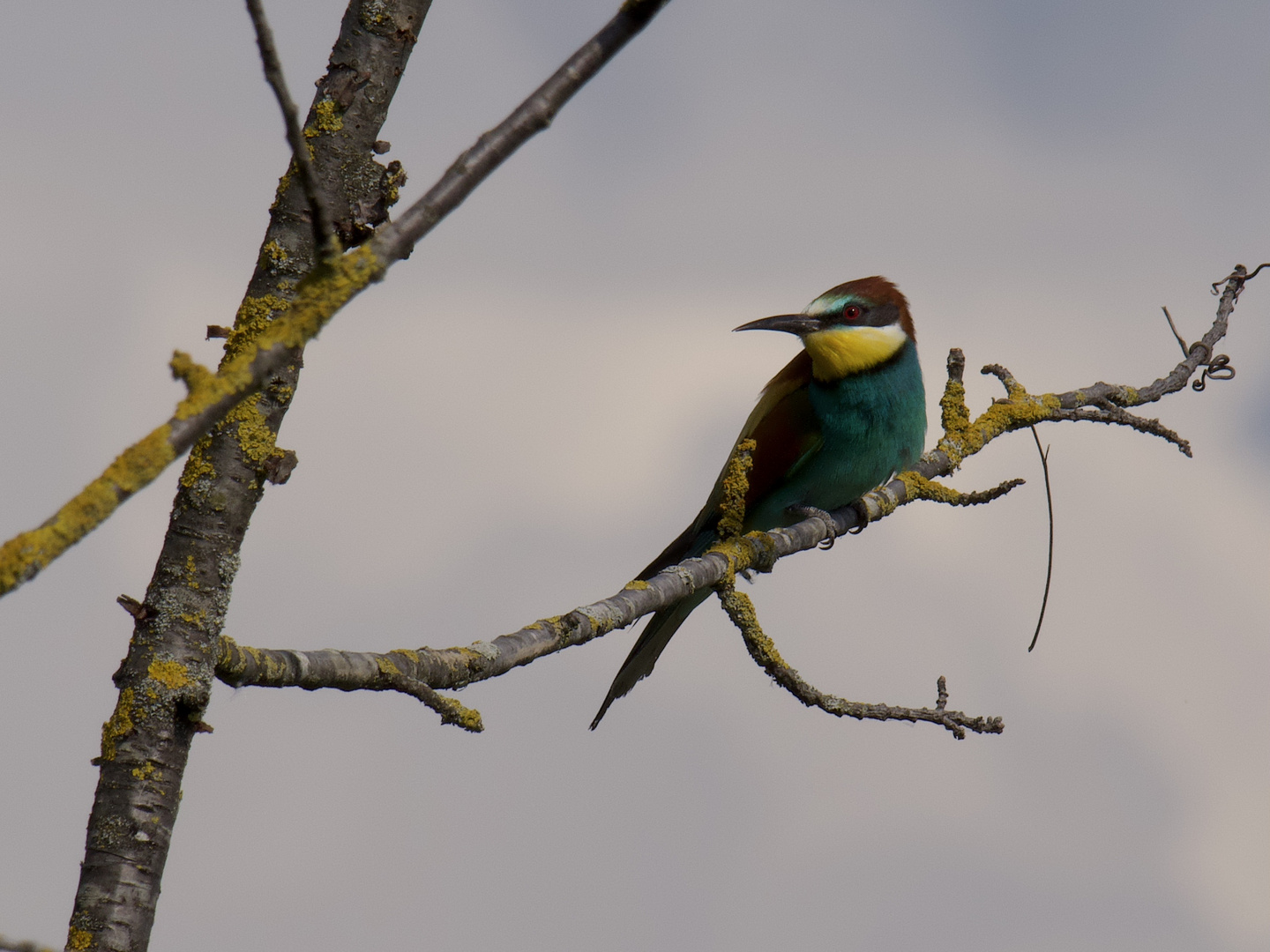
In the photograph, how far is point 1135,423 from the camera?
146 inches

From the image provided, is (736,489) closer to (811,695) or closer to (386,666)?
(811,695)

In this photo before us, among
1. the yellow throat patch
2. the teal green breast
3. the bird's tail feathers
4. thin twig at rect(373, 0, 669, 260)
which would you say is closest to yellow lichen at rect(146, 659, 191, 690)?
thin twig at rect(373, 0, 669, 260)

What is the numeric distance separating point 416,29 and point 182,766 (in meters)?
1.32

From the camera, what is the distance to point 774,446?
432cm

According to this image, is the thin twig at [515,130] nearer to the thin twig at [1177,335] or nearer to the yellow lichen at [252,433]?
the yellow lichen at [252,433]

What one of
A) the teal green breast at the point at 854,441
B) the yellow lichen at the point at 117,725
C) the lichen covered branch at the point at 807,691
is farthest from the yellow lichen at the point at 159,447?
the teal green breast at the point at 854,441

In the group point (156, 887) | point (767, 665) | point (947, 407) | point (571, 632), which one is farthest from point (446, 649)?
point (947, 407)

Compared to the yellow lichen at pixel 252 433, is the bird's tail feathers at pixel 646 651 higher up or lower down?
higher up

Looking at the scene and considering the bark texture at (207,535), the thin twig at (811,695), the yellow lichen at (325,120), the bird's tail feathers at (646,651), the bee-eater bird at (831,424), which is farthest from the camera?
the bee-eater bird at (831,424)

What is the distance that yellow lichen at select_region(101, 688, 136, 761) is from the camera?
6.12ft

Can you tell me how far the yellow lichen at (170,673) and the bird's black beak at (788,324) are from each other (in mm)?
2866

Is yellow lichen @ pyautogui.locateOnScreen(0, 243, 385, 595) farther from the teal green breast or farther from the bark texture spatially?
the teal green breast

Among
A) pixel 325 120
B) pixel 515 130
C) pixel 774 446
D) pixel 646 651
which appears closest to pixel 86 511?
pixel 515 130

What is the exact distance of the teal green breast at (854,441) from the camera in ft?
14.1
